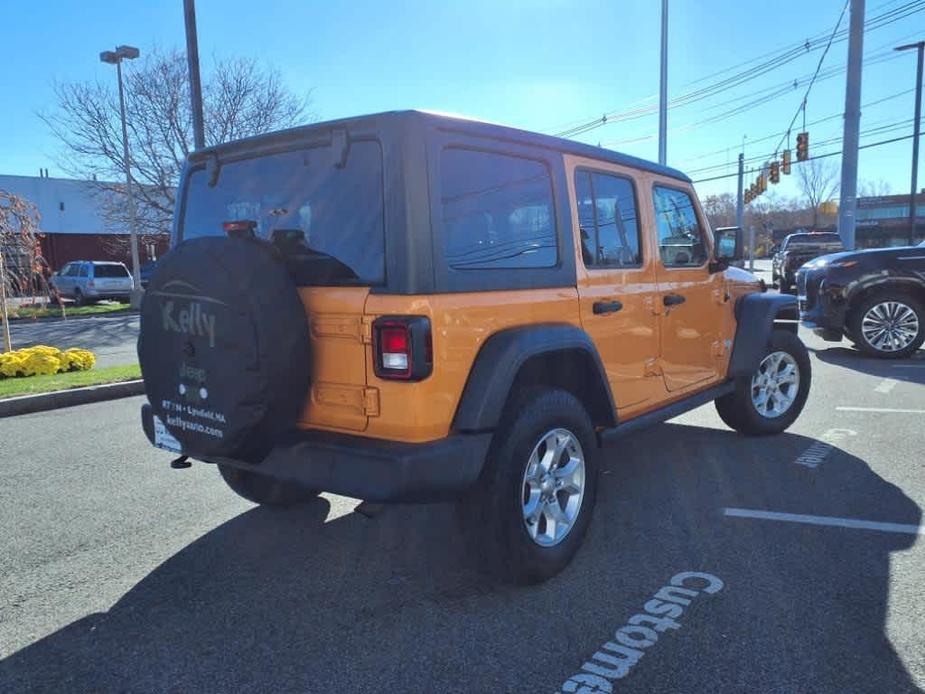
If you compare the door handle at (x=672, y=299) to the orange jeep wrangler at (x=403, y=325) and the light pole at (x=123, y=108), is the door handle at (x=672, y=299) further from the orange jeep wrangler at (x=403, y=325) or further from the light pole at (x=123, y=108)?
the light pole at (x=123, y=108)

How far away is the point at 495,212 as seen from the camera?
3.02 m

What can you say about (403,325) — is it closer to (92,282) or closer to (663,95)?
(663,95)

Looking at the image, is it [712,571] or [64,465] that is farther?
[64,465]

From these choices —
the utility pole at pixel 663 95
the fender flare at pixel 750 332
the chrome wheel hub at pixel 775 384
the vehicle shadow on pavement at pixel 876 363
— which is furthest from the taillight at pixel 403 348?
the utility pole at pixel 663 95

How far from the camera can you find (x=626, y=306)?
12.3ft

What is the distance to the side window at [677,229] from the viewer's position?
13.9ft

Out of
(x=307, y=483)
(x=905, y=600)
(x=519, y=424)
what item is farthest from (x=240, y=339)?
(x=905, y=600)

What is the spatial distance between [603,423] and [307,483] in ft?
5.30

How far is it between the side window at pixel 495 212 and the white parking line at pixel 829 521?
1862mm

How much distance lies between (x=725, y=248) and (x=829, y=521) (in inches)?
77.5

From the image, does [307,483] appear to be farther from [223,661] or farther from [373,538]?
[373,538]

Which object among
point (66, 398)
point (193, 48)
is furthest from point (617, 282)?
point (193, 48)

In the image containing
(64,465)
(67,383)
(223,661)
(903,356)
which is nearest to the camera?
(223,661)

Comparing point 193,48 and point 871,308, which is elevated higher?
point 193,48
